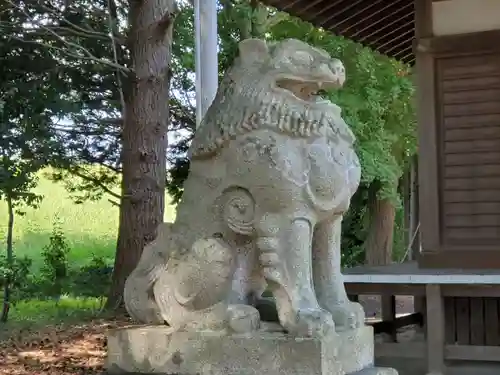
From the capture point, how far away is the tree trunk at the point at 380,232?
47.0 feet

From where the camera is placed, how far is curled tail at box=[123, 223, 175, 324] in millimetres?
3182

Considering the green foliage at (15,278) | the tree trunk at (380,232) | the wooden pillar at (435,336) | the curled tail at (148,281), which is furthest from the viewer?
the tree trunk at (380,232)

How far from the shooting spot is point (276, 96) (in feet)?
10.1

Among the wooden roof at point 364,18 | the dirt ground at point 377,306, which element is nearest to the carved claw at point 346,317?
the wooden roof at point 364,18

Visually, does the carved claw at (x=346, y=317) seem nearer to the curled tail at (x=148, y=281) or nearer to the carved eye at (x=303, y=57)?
the curled tail at (x=148, y=281)

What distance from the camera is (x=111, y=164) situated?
1046 centimetres

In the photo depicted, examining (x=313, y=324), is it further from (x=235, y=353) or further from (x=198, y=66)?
(x=198, y=66)

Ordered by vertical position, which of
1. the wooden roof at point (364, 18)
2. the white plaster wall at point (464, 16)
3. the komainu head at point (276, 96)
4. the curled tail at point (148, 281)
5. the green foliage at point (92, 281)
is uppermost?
the wooden roof at point (364, 18)

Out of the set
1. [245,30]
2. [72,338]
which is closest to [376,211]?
[245,30]

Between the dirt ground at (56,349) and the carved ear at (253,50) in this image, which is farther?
the dirt ground at (56,349)

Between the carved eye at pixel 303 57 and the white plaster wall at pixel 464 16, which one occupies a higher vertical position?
the white plaster wall at pixel 464 16

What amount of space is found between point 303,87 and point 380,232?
38.1 ft

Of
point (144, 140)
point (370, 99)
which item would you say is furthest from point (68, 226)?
point (370, 99)

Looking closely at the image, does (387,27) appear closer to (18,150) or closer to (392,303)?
(392,303)
